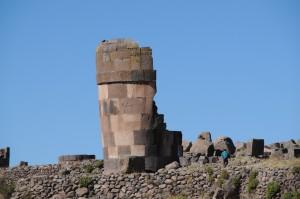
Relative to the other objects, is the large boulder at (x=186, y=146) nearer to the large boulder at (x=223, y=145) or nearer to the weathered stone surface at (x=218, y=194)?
the large boulder at (x=223, y=145)

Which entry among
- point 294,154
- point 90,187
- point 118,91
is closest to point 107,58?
point 118,91

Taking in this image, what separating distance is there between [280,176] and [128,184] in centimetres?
459

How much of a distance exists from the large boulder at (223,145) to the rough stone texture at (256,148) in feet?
3.89

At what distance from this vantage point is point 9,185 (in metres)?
39.1

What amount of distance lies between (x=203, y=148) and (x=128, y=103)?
494 cm

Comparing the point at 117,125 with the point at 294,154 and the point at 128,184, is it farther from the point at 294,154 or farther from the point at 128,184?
the point at 294,154

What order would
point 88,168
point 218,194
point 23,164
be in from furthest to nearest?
point 23,164, point 88,168, point 218,194

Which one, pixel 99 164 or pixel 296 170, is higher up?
pixel 99 164

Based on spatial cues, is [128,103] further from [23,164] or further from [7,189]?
[23,164]

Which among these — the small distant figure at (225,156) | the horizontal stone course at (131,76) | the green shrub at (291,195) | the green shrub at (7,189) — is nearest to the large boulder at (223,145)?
the small distant figure at (225,156)

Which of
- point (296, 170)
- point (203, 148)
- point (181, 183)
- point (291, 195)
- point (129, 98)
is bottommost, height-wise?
point (291, 195)

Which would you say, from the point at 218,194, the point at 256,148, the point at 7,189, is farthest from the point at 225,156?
the point at 7,189

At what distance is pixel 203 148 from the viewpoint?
4291 cm

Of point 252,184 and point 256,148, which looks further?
point 256,148
